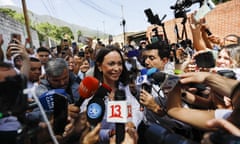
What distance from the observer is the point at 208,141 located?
0.97m

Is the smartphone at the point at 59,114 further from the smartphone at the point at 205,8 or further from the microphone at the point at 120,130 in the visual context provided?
the smartphone at the point at 205,8

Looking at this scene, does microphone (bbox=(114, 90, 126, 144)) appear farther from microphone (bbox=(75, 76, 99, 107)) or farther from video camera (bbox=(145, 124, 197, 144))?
microphone (bbox=(75, 76, 99, 107))

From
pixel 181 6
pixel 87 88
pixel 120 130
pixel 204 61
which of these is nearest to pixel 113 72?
pixel 87 88

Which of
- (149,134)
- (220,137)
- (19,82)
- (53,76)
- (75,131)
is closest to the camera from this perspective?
(220,137)

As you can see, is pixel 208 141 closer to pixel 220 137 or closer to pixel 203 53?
pixel 220 137

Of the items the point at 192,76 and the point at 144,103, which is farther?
the point at 144,103

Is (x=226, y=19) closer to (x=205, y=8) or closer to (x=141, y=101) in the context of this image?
(x=205, y=8)

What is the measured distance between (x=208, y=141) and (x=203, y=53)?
5.31 ft

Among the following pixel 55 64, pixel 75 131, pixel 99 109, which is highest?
pixel 55 64

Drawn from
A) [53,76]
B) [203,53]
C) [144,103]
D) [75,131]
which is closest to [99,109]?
[75,131]

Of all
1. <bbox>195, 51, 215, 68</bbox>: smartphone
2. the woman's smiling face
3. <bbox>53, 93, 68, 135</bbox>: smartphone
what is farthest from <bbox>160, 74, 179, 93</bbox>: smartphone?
<bbox>195, 51, 215, 68</bbox>: smartphone

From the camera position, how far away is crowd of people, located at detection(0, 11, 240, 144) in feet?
3.76

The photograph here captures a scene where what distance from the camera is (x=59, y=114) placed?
1518 millimetres

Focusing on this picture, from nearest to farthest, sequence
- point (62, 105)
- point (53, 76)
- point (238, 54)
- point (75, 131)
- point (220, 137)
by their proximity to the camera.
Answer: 1. point (220, 137)
2. point (62, 105)
3. point (75, 131)
4. point (238, 54)
5. point (53, 76)
